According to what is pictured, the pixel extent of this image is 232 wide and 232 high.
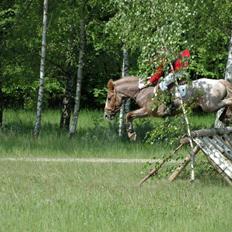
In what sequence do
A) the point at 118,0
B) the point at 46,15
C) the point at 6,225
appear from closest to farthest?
the point at 6,225, the point at 118,0, the point at 46,15

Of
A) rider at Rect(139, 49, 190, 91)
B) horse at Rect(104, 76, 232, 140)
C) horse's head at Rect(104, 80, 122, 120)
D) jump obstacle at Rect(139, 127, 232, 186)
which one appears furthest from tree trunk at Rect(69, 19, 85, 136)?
jump obstacle at Rect(139, 127, 232, 186)

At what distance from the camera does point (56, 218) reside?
32.6 ft

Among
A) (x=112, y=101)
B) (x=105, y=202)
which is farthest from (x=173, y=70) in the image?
(x=105, y=202)

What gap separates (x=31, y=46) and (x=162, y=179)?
41.5 feet

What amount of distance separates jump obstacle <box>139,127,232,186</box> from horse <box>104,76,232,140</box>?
43.1 inches

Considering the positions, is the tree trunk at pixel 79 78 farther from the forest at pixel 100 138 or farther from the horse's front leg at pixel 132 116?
the horse's front leg at pixel 132 116

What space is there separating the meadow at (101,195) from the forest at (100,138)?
0.05 ft

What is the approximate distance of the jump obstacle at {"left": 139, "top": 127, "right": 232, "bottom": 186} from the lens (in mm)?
14391

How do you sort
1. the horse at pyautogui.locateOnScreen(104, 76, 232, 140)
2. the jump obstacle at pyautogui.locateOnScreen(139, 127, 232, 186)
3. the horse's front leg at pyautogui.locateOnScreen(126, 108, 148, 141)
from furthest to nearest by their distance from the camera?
the horse's front leg at pyautogui.locateOnScreen(126, 108, 148, 141)
the horse at pyautogui.locateOnScreen(104, 76, 232, 140)
the jump obstacle at pyautogui.locateOnScreen(139, 127, 232, 186)

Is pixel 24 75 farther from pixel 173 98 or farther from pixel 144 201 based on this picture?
pixel 144 201

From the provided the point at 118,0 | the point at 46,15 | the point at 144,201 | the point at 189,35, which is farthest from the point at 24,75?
the point at 144,201

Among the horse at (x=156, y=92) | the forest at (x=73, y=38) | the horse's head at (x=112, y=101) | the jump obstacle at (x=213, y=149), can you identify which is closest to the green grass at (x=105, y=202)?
the jump obstacle at (x=213, y=149)

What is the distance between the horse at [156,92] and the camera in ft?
55.7

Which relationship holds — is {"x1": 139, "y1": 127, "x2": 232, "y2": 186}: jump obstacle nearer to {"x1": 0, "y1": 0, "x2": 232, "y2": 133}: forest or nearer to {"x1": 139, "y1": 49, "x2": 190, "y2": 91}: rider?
{"x1": 139, "y1": 49, "x2": 190, "y2": 91}: rider
